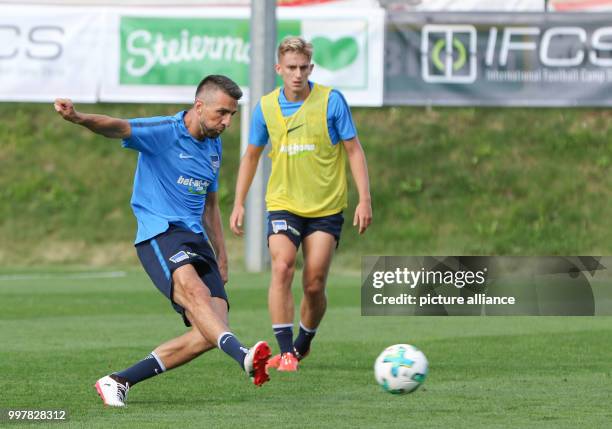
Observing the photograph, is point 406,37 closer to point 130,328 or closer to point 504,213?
point 504,213

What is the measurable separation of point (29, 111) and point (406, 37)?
781 cm

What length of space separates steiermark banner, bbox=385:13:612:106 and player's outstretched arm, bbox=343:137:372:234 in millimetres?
11607

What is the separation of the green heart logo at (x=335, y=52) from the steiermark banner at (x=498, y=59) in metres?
0.55

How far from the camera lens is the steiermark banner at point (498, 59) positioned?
21.1 m

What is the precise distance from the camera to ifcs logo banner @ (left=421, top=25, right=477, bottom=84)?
21.2 meters

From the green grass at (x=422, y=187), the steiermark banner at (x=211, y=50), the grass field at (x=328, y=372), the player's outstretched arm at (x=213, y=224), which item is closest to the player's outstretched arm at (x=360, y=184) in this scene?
the grass field at (x=328, y=372)

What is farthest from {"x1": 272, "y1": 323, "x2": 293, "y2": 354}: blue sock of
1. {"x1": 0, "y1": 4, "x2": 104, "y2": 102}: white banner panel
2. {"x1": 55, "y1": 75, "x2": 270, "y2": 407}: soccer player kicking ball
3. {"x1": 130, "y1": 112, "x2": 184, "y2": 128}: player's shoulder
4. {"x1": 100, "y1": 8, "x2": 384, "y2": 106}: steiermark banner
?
{"x1": 0, "y1": 4, "x2": 104, "y2": 102}: white banner panel

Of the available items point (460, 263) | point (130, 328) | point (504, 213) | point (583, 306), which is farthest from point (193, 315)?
point (504, 213)

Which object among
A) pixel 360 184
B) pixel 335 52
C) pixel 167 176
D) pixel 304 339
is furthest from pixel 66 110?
pixel 335 52

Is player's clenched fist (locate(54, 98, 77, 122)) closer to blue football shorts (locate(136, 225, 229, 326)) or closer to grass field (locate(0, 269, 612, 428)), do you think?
blue football shorts (locate(136, 225, 229, 326))

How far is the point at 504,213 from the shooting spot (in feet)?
75.5

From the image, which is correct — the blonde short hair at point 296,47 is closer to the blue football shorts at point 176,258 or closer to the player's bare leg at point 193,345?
the blue football shorts at point 176,258

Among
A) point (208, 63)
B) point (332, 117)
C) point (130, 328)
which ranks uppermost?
point (208, 63)

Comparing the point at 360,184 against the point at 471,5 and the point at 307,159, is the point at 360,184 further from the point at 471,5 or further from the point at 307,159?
the point at 471,5
